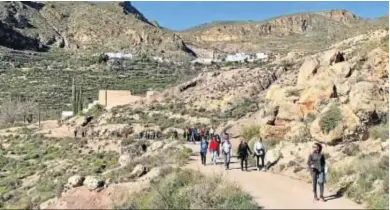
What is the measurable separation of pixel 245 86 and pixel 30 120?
71.9ft

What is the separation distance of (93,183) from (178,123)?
2647 centimetres

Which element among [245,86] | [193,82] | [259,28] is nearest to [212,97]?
[245,86]

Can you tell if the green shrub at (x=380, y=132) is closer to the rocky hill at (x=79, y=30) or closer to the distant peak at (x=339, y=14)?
the rocky hill at (x=79, y=30)

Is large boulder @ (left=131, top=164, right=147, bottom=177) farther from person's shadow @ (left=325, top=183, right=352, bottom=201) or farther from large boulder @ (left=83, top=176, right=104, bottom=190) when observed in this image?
person's shadow @ (left=325, top=183, right=352, bottom=201)

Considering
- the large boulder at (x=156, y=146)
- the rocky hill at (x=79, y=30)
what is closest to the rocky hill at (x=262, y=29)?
Result: the rocky hill at (x=79, y=30)

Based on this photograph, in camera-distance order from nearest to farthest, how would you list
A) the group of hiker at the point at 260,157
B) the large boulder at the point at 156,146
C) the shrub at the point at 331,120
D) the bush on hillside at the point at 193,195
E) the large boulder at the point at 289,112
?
the bush on hillside at the point at 193,195
the group of hiker at the point at 260,157
the shrub at the point at 331,120
the large boulder at the point at 289,112
the large boulder at the point at 156,146

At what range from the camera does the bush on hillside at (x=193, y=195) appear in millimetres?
13781

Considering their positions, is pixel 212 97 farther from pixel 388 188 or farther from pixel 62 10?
pixel 62 10

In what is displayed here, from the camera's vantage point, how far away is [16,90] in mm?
77812

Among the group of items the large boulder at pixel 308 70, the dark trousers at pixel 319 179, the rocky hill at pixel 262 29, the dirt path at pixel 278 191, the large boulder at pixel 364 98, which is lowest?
the dirt path at pixel 278 191

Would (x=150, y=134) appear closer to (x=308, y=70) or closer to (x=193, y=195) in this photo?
(x=308, y=70)

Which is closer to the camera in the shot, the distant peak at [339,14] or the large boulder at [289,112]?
the large boulder at [289,112]

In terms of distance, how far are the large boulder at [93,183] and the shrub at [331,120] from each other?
6406mm

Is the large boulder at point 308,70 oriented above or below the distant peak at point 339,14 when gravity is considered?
below
